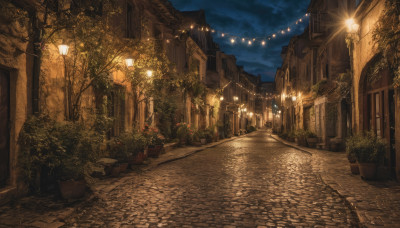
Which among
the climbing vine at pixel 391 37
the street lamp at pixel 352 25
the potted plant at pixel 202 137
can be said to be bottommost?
the potted plant at pixel 202 137

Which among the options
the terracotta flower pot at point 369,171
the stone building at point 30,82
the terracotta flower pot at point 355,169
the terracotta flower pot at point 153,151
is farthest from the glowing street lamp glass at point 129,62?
the terracotta flower pot at point 369,171

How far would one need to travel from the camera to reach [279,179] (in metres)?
8.55

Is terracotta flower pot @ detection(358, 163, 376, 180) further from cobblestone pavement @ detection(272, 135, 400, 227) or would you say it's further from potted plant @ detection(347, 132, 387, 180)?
cobblestone pavement @ detection(272, 135, 400, 227)

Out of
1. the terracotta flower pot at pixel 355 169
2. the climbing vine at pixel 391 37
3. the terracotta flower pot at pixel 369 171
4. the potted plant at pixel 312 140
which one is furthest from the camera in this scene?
the potted plant at pixel 312 140

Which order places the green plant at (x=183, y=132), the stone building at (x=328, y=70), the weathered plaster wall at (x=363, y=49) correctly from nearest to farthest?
the weathered plaster wall at (x=363, y=49)
the stone building at (x=328, y=70)
the green plant at (x=183, y=132)

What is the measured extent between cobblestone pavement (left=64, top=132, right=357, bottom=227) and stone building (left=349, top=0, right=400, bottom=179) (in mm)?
2325

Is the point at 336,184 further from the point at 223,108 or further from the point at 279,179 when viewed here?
the point at 223,108

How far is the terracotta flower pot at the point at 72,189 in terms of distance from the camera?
20.0 ft

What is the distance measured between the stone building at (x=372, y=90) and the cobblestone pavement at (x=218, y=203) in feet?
7.63

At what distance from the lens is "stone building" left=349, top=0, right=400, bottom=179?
8.66m

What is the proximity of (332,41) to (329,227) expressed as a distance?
578 inches

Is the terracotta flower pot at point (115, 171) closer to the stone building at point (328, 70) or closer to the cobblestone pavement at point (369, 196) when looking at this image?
the cobblestone pavement at point (369, 196)

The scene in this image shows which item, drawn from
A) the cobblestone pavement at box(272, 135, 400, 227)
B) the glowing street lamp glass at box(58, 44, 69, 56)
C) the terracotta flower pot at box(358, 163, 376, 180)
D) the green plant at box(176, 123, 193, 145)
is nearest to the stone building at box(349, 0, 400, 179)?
the terracotta flower pot at box(358, 163, 376, 180)

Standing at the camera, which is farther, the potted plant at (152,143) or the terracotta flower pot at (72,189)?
the potted plant at (152,143)
